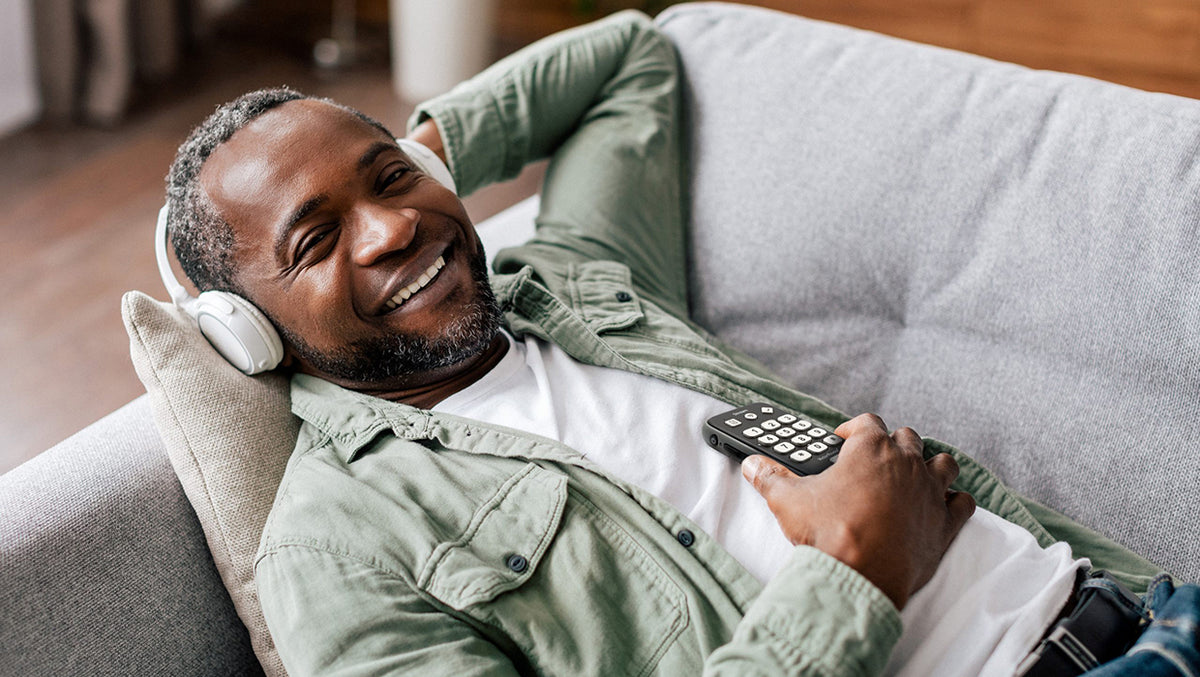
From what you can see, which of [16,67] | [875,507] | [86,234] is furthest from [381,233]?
[16,67]

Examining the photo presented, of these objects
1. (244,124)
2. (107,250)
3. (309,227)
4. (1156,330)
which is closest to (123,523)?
(309,227)

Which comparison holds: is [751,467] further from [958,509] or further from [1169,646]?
[1169,646]

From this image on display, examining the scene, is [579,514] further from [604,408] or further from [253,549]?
[253,549]

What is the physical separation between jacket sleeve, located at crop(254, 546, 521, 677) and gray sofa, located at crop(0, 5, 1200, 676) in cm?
20

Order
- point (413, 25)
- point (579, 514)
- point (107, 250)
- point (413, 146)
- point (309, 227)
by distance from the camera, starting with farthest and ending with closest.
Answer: point (413, 25), point (107, 250), point (413, 146), point (309, 227), point (579, 514)

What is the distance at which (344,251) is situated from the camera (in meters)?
1.16

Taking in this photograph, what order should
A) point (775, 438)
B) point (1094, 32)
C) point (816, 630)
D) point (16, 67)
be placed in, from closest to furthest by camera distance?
1. point (816, 630)
2. point (775, 438)
3. point (16, 67)
4. point (1094, 32)

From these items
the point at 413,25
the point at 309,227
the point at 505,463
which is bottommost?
the point at 413,25

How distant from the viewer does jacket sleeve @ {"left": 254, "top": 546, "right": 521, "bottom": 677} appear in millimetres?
898

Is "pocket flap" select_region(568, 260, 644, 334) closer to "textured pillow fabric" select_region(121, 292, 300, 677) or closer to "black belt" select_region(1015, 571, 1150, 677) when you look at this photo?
"textured pillow fabric" select_region(121, 292, 300, 677)

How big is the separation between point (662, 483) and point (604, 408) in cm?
14

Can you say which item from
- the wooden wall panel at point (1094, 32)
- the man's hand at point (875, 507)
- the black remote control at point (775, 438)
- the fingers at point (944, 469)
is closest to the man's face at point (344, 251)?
the black remote control at point (775, 438)

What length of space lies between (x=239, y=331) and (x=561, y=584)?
510 mm

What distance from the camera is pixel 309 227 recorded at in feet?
3.80
